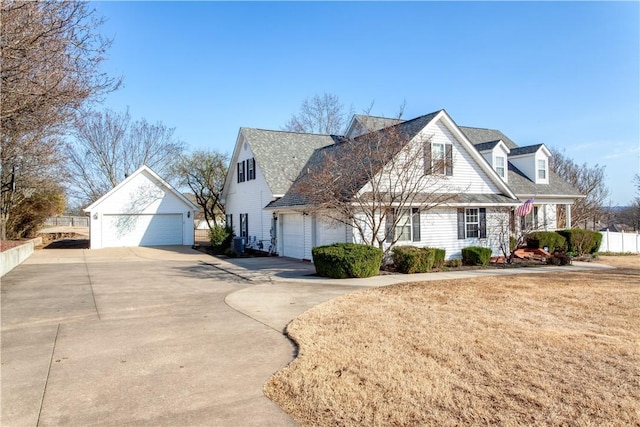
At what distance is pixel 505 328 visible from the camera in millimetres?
7781

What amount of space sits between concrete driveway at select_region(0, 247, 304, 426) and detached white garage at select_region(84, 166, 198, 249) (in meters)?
16.2

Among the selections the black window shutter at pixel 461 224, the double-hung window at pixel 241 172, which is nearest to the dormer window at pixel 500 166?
the black window shutter at pixel 461 224

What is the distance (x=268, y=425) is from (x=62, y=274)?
14.3m

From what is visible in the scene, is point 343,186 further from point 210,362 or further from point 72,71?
point 210,362

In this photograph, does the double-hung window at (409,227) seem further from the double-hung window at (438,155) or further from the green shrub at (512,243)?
the green shrub at (512,243)

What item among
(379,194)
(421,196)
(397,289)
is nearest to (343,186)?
(379,194)

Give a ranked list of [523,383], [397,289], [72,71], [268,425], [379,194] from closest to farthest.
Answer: [268,425] → [523,383] → [72,71] → [397,289] → [379,194]

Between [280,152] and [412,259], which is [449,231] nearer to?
[412,259]

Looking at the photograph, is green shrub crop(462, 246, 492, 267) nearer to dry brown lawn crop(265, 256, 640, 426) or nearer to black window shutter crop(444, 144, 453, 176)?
black window shutter crop(444, 144, 453, 176)

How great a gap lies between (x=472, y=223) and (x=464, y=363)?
14819 millimetres

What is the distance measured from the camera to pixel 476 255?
59.6 feet

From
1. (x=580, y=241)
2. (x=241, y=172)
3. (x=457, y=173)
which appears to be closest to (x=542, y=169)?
(x=580, y=241)

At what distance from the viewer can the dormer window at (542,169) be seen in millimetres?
25078

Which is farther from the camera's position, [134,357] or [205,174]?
[205,174]
